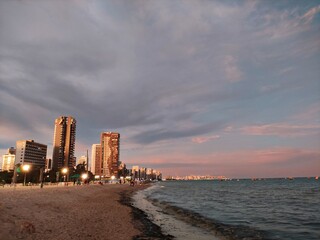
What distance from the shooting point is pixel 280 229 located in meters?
20.0

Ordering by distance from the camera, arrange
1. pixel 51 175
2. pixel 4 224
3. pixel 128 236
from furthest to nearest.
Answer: pixel 51 175 < pixel 128 236 < pixel 4 224

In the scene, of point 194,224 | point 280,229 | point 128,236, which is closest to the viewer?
point 128,236

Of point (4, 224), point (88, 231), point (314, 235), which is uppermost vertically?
point (4, 224)

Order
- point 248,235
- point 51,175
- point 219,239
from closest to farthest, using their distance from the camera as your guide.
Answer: point 219,239
point 248,235
point 51,175

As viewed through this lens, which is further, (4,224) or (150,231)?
(150,231)

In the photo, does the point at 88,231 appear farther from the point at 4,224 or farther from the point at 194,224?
the point at 194,224

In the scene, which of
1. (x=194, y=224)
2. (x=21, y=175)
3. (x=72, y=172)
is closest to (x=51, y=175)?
(x=21, y=175)

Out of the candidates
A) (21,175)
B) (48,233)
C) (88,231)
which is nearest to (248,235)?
(88,231)

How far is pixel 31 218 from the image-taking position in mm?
15031

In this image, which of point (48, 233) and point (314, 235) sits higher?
point (48, 233)

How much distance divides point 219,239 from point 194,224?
544cm

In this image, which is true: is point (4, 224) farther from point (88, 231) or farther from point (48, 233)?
point (88, 231)

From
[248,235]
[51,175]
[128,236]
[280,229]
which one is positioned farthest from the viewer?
[51,175]

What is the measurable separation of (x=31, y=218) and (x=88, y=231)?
11.6 ft
